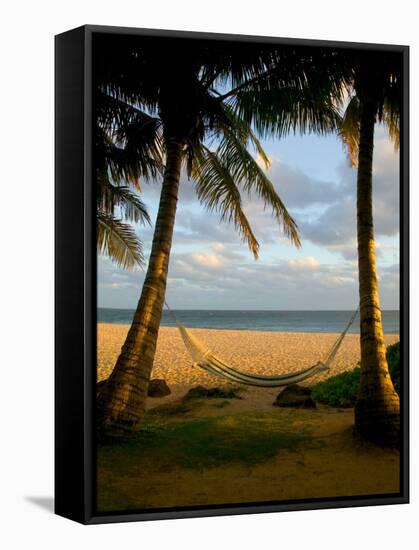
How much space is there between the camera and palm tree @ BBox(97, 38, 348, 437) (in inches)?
299

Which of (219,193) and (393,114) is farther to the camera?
(393,114)

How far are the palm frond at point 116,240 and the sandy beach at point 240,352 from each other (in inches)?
17.4

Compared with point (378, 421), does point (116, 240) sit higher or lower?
higher

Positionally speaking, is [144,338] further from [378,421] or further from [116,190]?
[378,421]

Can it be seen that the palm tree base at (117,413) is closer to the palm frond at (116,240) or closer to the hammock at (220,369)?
the hammock at (220,369)

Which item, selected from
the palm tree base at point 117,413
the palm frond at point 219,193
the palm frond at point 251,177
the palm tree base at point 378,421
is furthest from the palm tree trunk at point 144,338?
the palm tree base at point 378,421

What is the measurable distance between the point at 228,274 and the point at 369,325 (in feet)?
3.65

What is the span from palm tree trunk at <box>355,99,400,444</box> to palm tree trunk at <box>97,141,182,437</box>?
1.40m

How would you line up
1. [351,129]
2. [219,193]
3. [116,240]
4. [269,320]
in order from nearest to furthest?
[116,240], [219,193], [269,320], [351,129]

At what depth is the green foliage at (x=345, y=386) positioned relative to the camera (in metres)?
8.04

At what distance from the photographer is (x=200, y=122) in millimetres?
7875

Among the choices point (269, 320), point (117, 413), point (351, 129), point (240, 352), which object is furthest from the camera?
point (351, 129)

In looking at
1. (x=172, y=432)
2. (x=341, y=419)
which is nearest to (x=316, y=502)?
(x=341, y=419)

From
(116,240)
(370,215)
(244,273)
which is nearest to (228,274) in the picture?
(244,273)
